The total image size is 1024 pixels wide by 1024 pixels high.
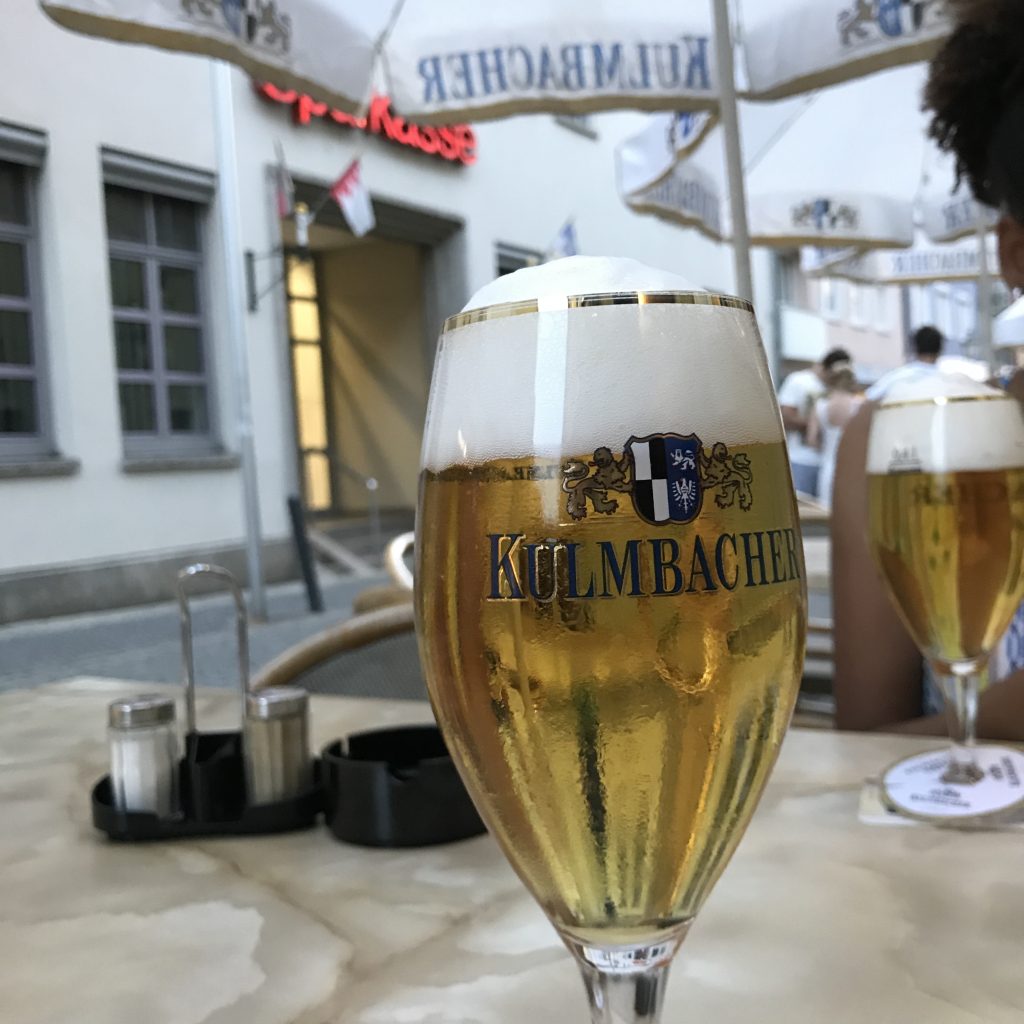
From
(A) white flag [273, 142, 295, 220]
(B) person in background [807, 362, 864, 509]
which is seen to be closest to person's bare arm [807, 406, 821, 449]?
(B) person in background [807, 362, 864, 509]

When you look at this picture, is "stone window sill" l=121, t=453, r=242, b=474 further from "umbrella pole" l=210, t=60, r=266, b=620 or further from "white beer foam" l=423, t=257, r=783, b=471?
"white beer foam" l=423, t=257, r=783, b=471

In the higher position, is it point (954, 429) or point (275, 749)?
point (954, 429)

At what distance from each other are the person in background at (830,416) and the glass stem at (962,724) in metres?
4.36

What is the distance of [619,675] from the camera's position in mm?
301

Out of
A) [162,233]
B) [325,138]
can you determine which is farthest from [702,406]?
[325,138]

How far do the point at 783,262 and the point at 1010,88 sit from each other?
46.2 ft

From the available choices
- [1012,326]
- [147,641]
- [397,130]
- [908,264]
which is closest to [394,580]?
[147,641]

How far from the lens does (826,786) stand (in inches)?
27.2

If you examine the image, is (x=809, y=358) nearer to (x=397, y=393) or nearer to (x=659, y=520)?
(x=397, y=393)

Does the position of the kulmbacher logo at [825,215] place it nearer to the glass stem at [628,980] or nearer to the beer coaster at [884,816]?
the beer coaster at [884,816]

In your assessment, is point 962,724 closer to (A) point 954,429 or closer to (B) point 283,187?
(A) point 954,429

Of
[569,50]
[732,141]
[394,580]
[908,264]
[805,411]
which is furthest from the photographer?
[805,411]

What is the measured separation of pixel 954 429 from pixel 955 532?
0.06 m

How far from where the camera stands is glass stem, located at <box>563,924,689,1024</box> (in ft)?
0.97
